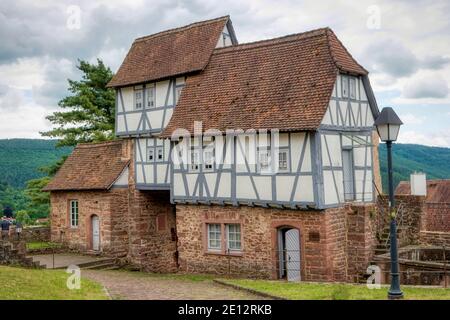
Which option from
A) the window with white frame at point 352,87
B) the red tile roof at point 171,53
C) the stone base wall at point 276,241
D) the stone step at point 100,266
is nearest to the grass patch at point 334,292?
the stone base wall at point 276,241

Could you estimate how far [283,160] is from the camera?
19.5 meters

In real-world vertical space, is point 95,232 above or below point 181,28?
below

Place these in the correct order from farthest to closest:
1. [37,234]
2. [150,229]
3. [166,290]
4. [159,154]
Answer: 1. [37,234]
2. [150,229]
3. [159,154]
4. [166,290]

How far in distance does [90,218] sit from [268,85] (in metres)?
12.1

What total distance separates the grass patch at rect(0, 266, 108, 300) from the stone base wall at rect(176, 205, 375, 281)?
6.77m

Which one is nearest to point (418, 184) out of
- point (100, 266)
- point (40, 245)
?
point (100, 266)

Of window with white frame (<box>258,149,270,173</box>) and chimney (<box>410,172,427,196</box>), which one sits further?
chimney (<box>410,172,427,196</box>)

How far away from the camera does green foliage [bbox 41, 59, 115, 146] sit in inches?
1377

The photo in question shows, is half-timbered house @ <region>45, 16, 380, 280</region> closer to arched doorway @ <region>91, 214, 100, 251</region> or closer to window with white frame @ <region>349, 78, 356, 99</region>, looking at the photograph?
window with white frame @ <region>349, 78, 356, 99</region>

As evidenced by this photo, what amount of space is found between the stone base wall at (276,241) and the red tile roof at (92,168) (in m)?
5.89

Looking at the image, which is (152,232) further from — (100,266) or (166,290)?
(166,290)

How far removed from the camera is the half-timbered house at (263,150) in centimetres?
1905

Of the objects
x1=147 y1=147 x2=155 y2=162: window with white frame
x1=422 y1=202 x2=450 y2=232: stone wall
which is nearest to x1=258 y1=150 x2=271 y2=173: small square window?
x1=147 y1=147 x2=155 y2=162: window with white frame
